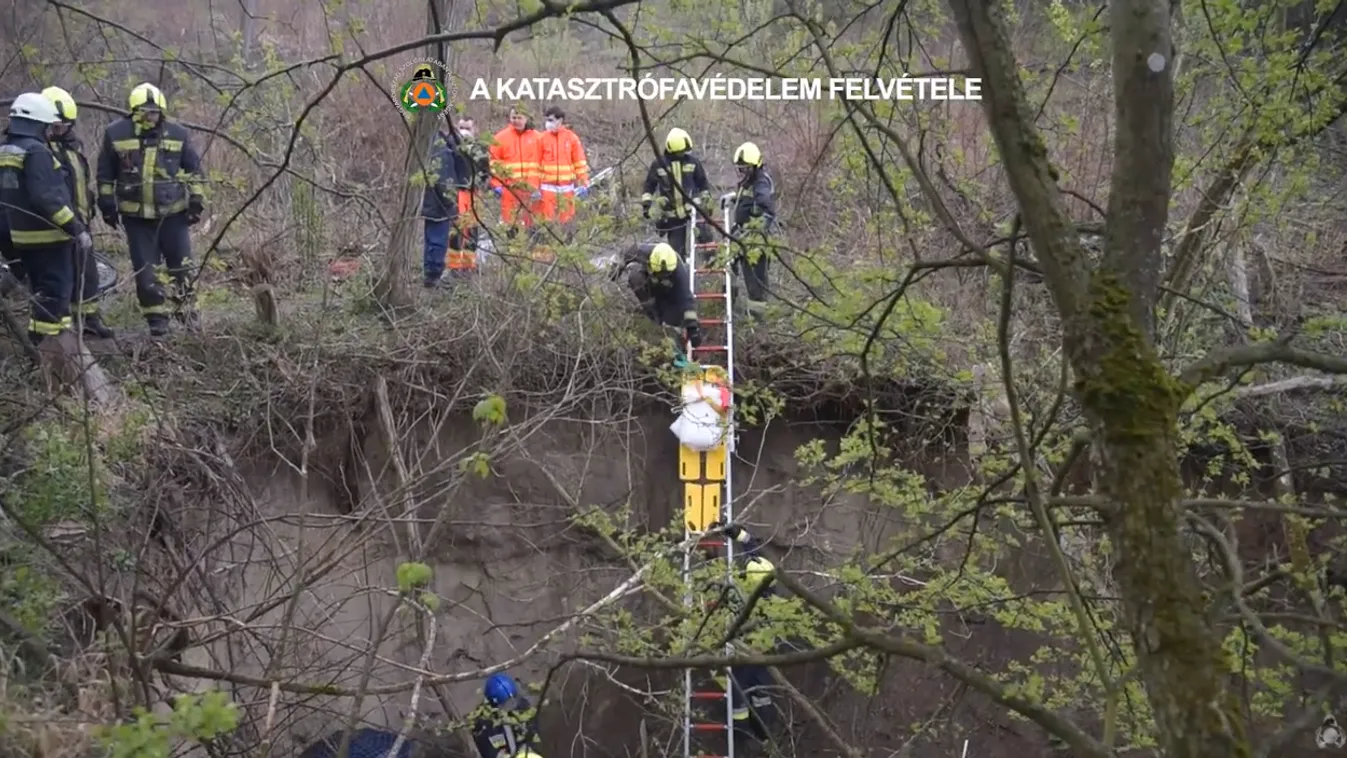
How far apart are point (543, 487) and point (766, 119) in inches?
191

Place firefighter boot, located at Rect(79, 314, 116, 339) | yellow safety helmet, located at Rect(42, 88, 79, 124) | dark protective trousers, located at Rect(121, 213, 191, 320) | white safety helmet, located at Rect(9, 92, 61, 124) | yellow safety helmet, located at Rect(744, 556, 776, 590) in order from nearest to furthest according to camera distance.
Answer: yellow safety helmet, located at Rect(744, 556, 776, 590), white safety helmet, located at Rect(9, 92, 61, 124), yellow safety helmet, located at Rect(42, 88, 79, 124), firefighter boot, located at Rect(79, 314, 116, 339), dark protective trousers, located at Rect(121, 213, 191, 320)

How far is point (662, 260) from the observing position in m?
8.22

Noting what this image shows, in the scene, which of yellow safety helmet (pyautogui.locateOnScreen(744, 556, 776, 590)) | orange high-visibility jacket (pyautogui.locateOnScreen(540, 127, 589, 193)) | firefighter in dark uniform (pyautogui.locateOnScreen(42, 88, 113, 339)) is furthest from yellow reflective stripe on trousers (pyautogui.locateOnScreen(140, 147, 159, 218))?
yellow safety helmet (pyautogui.locateOnScreen(744, 556, 776, 590))

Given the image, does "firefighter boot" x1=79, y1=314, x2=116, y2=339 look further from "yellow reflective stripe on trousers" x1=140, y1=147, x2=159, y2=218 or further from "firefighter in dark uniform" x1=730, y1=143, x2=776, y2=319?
"firefighter in dark uniform" x1=730, y1=143, x2=776, y2=319

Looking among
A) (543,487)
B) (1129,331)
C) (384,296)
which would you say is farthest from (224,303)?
(1129,331)

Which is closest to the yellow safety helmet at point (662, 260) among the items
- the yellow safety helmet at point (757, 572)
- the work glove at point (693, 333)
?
the work glove at point (693, 333)

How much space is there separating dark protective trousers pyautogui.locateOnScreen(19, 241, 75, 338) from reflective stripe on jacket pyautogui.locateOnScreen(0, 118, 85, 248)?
0.73ft

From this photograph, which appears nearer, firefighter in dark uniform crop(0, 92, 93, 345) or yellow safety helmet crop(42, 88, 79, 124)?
firefighter in dark uniform crop(0, 92, 93, 345)

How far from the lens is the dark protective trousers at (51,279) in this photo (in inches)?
280

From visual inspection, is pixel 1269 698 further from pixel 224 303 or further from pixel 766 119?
pixel 766 119

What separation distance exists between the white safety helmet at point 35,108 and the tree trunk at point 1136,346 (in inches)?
250

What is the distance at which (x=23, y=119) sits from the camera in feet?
22.4

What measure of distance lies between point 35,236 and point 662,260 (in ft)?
12.8

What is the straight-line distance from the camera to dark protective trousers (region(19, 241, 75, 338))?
7.11m
